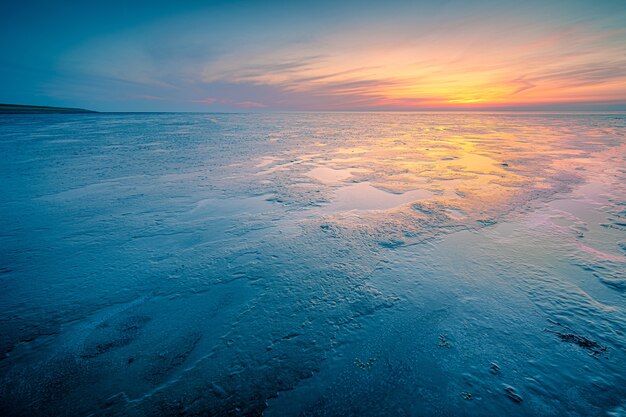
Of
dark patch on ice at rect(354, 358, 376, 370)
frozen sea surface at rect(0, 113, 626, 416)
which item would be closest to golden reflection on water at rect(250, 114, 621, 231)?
frozen sea surface at rect(0, 113, 626, 416)

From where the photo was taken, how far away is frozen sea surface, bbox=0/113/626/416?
227 cm

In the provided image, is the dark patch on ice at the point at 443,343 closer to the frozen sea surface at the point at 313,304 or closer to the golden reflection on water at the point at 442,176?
the frozen sea surface at the point at 313,304

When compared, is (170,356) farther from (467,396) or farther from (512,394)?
(512,394)

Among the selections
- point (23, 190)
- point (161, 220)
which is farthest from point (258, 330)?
point (23, 190)

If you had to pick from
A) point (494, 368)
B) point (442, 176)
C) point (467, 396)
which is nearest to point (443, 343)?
point (494, 368)

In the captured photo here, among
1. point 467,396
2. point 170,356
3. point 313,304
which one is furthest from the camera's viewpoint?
point 313,304

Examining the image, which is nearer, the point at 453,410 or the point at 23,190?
the point at 453,410

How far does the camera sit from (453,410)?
216 cm

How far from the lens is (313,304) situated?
3303 millimetres

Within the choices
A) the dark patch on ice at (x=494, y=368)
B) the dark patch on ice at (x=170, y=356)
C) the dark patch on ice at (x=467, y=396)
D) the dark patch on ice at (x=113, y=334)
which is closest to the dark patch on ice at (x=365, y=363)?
the dark patch on ice at (x=467, y=396)

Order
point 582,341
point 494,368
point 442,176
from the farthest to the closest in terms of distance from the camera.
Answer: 1. point 442,176
2. point 582,341
3. point 494,368

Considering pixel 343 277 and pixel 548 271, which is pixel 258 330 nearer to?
pixel 343 277

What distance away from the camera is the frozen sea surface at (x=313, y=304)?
2.27 metres

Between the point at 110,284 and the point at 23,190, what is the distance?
685 centimetres
